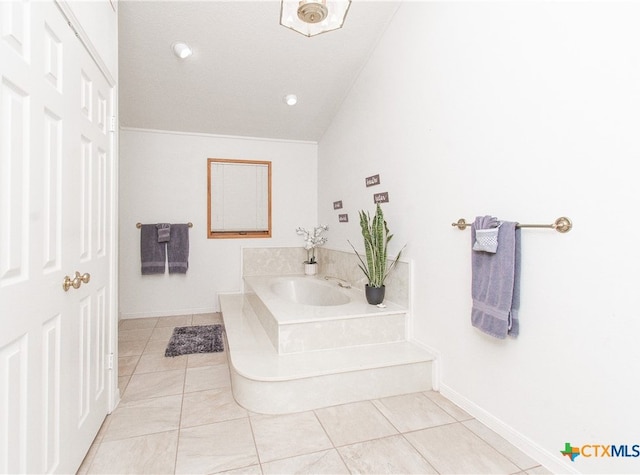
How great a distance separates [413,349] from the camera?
2.29m

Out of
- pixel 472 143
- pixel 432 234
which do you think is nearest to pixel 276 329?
pixel 432 234

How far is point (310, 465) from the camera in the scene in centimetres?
147

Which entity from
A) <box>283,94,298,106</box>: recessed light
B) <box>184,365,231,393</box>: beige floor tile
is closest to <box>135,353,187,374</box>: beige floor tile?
<box>184,365,231,393</box>: beige floor tile

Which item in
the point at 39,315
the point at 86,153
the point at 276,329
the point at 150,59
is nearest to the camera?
the point at 39,315

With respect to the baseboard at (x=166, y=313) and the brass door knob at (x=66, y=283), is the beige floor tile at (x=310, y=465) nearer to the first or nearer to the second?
the brass door knob at (x=66, y=283)

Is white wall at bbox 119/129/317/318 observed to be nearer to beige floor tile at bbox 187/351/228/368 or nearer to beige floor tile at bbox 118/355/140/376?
A: beige floor tile at bbox 118/355/140/376

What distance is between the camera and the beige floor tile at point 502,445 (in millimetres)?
1493

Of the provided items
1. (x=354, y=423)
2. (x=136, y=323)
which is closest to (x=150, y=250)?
(x=136, y=323)

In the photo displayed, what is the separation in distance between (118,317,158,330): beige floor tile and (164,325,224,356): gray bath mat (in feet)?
1.26

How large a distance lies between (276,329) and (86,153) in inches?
59.2

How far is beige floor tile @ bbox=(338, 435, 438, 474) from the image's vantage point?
1.44 m

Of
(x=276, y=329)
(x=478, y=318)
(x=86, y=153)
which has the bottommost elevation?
(x=276, y=329)

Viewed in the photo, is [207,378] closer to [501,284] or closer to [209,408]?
[209,408]

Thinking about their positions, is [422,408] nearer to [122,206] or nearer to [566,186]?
[566,186]
